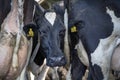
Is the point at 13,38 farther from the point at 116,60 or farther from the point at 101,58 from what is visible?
the point at 116,60

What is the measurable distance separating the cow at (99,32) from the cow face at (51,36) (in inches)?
11.6

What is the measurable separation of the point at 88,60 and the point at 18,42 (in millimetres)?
815

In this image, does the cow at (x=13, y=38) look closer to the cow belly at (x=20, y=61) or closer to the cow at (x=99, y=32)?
the cow belly at (x=20, y=61)

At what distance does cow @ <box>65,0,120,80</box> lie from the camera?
5.54 meters

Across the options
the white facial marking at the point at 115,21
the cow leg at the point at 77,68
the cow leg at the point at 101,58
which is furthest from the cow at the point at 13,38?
the white facial marking at the point at 115,21

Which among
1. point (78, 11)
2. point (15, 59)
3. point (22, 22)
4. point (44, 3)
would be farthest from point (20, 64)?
point (44, 3)

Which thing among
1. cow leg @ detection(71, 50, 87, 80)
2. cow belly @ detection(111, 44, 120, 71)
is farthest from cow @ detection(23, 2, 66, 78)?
cow belly @ detection(111, 44, 120, 71)

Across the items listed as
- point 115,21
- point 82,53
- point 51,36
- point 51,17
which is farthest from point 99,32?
point 51,17

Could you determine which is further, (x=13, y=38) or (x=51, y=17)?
(x=51, y=17)

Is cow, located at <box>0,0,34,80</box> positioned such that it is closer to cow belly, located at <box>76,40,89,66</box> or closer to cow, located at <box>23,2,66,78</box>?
cow, located at <box>23,2,66,78</box>

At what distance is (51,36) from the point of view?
599 centimetres

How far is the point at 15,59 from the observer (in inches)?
221

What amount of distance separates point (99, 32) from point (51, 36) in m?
0.68

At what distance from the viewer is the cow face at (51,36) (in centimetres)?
569
